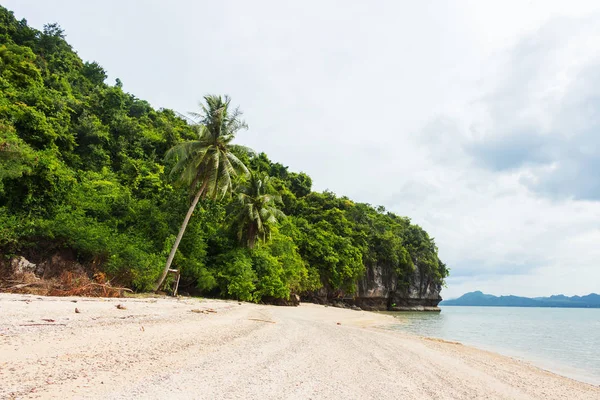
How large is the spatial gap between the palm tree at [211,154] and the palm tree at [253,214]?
5188 millimetres

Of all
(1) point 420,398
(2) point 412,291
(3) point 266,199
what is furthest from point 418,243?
(1) point 420,398

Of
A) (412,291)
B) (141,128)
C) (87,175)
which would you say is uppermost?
(141,128)

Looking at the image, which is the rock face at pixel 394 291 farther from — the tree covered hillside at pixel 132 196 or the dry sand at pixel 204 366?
the dry sand at pixel 204 366

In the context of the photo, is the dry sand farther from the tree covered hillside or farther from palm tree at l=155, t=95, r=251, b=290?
palm tree at l=155, t=95, r=251, b=290

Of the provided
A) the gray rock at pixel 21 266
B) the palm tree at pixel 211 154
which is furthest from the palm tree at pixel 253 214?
the gray rock at pixel 21 266

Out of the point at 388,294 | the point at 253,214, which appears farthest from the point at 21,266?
the point at 388,294

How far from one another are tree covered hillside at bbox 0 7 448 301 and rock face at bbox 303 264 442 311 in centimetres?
278

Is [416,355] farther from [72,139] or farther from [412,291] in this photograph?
[412,291]

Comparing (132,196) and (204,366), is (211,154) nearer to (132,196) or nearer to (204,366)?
(132,196)

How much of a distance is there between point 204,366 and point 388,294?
185 feet

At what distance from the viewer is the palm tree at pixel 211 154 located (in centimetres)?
1925

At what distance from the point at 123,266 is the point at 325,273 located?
2654 cm

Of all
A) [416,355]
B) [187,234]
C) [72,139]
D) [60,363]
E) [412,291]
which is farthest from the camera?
[412,291]

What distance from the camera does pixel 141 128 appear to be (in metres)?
32.5
